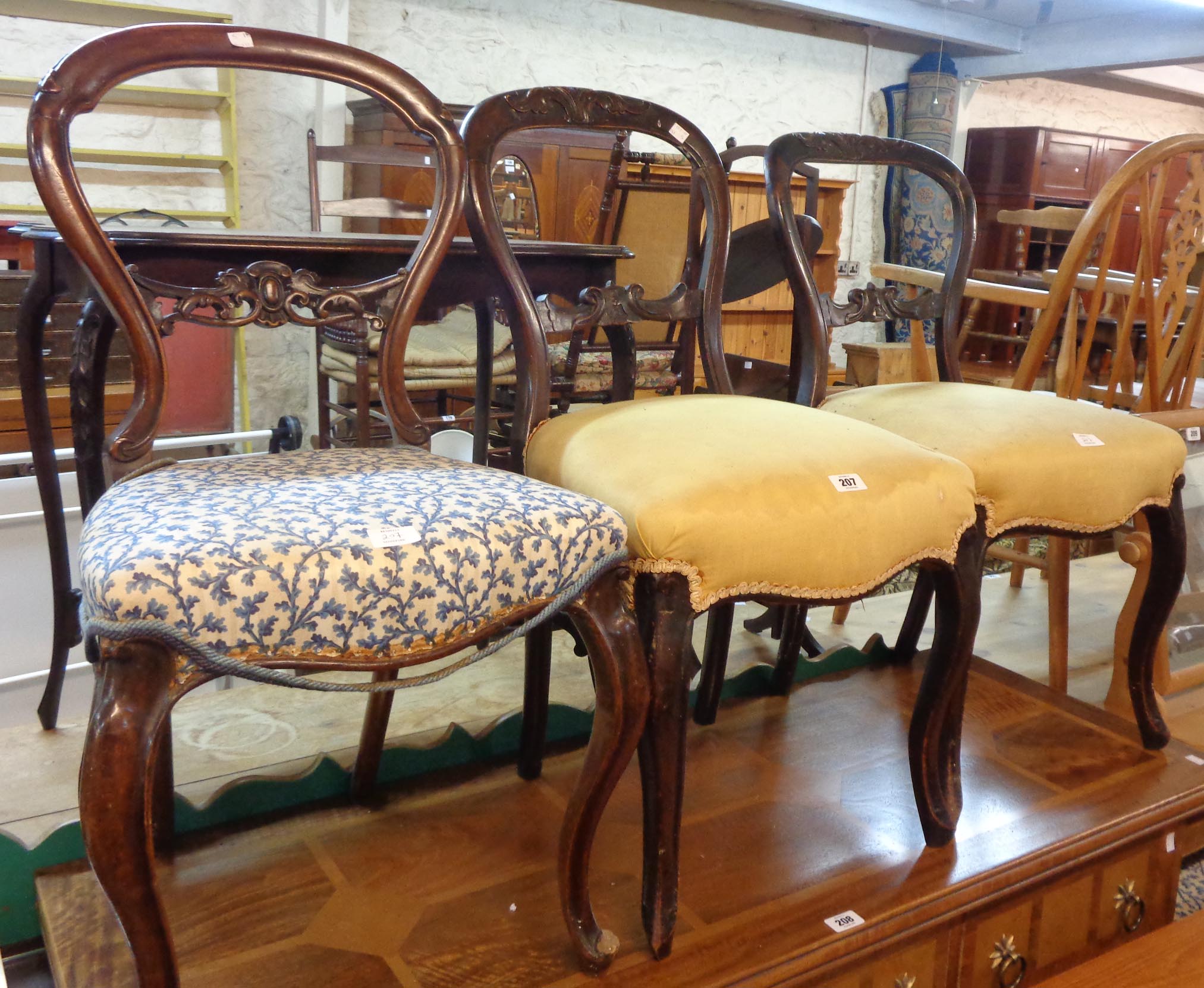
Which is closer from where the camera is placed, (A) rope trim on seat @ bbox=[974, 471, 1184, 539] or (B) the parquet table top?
(B) the parquet table top

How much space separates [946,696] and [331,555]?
29.2 inches

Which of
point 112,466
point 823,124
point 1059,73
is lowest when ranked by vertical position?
point 112,466

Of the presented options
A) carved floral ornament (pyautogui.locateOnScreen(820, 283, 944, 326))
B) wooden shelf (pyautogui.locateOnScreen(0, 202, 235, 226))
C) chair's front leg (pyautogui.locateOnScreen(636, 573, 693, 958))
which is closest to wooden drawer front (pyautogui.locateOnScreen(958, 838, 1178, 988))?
chair's front leg (pyautogui.locateOnScreen(636, 573, 693, 958))

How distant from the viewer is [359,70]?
3.47ft

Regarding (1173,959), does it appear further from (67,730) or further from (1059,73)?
(1059,73)

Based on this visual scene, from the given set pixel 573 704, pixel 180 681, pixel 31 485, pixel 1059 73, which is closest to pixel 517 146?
pixel 31 485

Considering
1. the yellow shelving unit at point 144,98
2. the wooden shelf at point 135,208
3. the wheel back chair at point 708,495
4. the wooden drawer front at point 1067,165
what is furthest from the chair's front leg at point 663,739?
the wooden drawer front at point 1067,165

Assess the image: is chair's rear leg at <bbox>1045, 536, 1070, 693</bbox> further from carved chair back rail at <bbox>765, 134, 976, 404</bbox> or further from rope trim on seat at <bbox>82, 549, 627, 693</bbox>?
rope trim on seat at <bbox>82, 549, 627, 693</bbox>

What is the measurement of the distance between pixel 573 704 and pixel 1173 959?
780 millimetres

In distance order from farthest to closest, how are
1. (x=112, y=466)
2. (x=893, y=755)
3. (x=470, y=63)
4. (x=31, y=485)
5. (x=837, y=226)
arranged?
(x=837, y=226)
(x=470, y=63)
(x=31, y=485)
(x=893, y=755)
(x=112, y=466)

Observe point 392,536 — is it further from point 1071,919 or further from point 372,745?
point 1071,919

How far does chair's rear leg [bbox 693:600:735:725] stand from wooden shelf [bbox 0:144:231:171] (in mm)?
2728

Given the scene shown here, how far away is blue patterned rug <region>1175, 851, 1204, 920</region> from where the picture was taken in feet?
5.20

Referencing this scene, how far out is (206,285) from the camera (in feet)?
4.15
